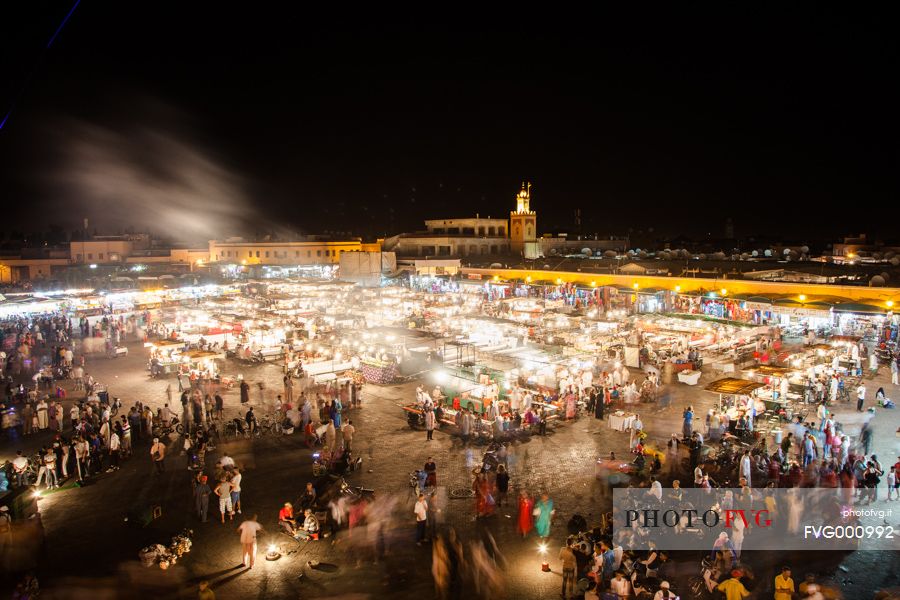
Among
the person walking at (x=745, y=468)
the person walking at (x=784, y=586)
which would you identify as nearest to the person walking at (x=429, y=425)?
the person walking at (x=745, y=468)

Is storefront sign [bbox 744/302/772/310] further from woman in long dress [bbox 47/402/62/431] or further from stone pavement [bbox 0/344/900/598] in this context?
woman in long dress [bbox 47/402/62/431]

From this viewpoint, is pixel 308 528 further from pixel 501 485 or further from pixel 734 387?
pixel 734 387

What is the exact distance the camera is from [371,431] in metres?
11.7

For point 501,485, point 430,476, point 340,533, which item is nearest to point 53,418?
point 340,533

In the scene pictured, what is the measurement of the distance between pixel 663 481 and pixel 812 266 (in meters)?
23.4

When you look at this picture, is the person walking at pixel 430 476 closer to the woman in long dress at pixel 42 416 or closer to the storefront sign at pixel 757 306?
the woman in long dress at pixel 42 416

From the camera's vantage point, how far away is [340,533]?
7.47 meters

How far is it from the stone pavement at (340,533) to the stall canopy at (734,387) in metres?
1.24

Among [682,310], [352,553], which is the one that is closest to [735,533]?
[352,553]

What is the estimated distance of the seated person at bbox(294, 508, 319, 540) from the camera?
7.35m

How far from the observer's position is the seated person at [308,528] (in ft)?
24.1

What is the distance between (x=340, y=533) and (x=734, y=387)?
868 centimetres

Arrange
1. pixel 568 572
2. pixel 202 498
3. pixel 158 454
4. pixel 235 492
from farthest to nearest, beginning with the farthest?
pixel 158 454, pixel 235 492, pixel 202 498, pixel 568 572

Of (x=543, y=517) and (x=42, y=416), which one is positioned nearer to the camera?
(x=543, y=517)
